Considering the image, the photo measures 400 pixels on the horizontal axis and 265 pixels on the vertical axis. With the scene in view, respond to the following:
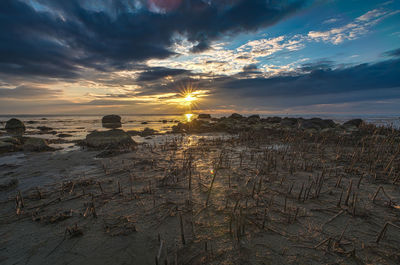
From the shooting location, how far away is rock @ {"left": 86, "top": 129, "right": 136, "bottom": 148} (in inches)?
453

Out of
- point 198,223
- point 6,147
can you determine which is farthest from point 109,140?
point 198,223

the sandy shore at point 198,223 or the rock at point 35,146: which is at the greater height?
the rock at point 35,146

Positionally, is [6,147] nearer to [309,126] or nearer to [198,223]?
[198,223]

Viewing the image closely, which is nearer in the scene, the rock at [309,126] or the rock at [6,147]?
the rock at [6,147]

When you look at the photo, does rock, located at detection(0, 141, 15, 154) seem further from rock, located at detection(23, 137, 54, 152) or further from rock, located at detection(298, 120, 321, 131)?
rock, located at detection(298, 120, 321, 131)

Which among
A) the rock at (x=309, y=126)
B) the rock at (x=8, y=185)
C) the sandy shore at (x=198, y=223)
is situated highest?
the rock at (x=309, y=126)

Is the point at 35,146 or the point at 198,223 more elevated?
the point at 35,146

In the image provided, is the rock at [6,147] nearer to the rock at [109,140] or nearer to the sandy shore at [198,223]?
the rock at [109,140]

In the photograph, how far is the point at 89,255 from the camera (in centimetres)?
271

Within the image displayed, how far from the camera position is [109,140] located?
12.0m

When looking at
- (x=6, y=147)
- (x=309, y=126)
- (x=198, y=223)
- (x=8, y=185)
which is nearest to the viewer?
(x=198, y=223)

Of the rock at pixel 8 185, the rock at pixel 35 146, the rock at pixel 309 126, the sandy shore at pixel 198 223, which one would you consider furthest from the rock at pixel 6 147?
the rock at pixel 309 126

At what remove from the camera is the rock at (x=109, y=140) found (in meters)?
11.5

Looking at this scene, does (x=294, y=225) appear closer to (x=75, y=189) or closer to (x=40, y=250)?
(x=40, y=250)
